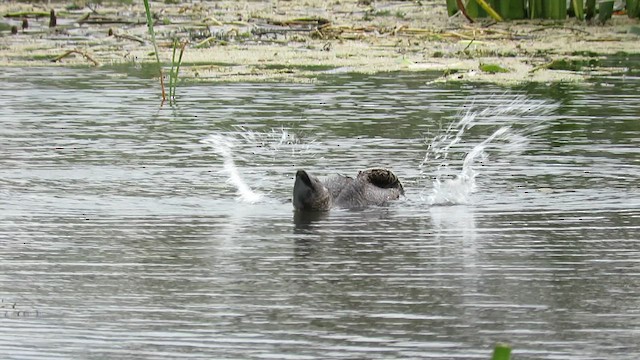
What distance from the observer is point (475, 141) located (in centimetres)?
1141

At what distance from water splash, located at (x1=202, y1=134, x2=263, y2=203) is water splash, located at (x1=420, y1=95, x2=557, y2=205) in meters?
1.12

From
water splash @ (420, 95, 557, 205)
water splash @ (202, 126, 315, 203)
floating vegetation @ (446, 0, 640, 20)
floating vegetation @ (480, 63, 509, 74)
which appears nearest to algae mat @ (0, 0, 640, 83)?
floating vegetation @ (480, 63, 509, 74)

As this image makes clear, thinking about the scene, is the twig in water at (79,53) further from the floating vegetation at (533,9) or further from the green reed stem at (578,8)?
the green reed stem at (578,8)

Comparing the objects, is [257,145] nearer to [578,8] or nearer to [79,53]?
[79,53]

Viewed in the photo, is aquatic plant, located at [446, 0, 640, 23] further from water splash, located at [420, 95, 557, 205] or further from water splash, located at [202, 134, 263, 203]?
water splash, located at [202, 134, 263, 203]

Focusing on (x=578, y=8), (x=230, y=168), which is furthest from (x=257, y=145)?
(x=578, y=8)

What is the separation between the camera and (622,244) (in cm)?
746

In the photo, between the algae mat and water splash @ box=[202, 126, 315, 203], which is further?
the algae mat

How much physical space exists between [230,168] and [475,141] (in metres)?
2.27

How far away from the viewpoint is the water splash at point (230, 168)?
9117 mm

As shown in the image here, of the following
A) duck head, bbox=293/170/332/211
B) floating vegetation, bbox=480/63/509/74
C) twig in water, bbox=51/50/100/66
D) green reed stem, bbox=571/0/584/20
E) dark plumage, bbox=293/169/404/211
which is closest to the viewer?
duck head, bbox=293/170/332/211

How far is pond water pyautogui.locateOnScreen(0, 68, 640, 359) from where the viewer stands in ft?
18.9

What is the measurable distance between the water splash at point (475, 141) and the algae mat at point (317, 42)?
1.81m

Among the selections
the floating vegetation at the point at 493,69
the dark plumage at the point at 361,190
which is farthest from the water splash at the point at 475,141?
the floating vegetation at the point at 493,69
